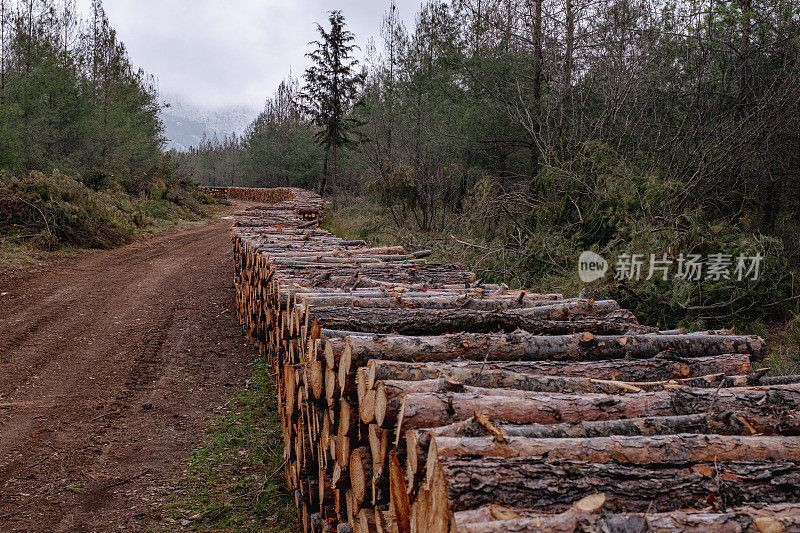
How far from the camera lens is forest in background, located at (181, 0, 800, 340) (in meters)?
7.28

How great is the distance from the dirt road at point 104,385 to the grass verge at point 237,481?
0.59 feet

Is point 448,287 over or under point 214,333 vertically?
over

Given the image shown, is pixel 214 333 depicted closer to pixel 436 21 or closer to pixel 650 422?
pixel 650 422

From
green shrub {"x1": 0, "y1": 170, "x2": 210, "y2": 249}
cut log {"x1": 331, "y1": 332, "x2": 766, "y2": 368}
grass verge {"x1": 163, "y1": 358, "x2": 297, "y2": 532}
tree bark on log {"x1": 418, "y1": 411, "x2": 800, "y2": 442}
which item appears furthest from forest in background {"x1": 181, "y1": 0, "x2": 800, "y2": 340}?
green shrub {"x1": 0, "y1": 170, "x2": 210, "y2": 249}

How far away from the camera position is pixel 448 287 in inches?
193

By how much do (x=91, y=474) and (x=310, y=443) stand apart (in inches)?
70.8

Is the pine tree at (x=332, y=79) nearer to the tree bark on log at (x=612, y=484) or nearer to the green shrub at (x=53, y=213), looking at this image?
the green shrub at (x=53, y=213)

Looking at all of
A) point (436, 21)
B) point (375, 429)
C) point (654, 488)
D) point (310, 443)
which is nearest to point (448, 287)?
point (310, 443)

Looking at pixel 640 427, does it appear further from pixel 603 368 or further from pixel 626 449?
pixel 603 368

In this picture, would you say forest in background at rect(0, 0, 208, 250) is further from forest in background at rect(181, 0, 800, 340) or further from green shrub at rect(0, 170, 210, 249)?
forest in background at rect(181, 0, 800, 340)

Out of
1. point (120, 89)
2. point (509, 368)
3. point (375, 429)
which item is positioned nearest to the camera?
point (375, 429)

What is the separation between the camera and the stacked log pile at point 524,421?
1604mm

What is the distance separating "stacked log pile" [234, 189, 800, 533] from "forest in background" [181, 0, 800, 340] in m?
3.98

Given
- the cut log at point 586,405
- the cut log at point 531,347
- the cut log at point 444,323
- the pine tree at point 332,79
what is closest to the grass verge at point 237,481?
the cut log at point 444,323
